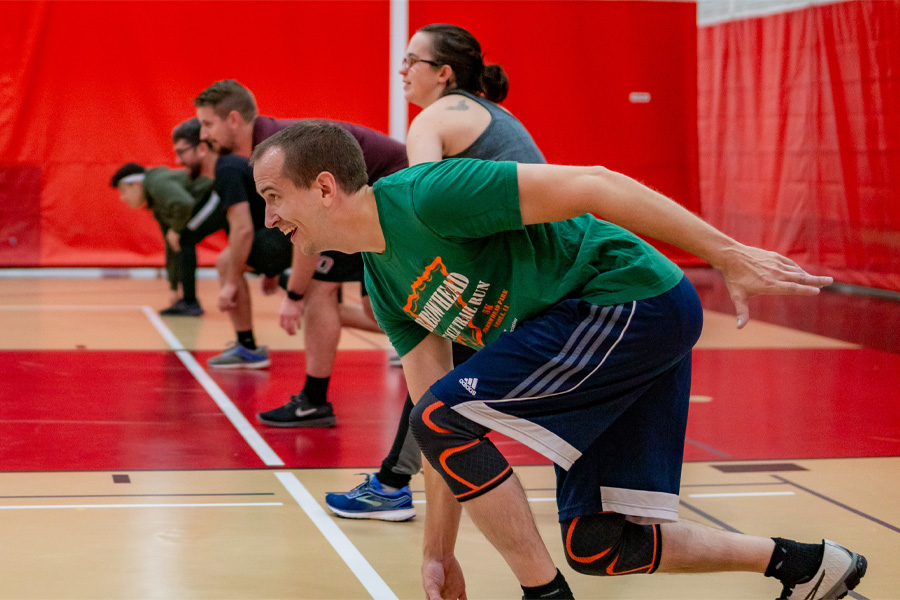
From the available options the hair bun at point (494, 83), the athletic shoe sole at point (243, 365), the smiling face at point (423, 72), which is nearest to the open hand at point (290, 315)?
the smiling face at point (423, 72)

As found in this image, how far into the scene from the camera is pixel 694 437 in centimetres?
480

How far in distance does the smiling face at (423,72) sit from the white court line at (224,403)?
1.51m

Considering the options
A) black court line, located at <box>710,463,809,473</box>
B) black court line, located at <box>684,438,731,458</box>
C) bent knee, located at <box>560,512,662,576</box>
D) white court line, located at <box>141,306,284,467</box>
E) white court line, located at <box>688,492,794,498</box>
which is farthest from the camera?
black court line, located at <box>684,438,731,458</box>

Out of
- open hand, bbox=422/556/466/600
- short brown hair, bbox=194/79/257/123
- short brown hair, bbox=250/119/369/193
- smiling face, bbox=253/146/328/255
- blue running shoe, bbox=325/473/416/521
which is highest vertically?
short brown hair, bbox=194/79/257/123

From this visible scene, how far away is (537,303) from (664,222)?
0.34 meters

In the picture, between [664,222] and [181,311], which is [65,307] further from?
[664,222]

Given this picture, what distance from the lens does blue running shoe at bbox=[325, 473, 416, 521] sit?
3605 mm

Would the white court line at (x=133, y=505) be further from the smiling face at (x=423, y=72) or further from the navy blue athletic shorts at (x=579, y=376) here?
the navy blue athletic shorts at (x=579, y=376)

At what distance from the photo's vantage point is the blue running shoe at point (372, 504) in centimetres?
361

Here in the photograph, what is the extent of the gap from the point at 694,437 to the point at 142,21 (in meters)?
7.82

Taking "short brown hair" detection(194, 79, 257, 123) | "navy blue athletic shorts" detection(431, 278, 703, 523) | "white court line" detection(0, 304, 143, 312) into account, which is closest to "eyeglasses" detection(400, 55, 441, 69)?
"short brown hair" detection(194, 79, 257, 123)

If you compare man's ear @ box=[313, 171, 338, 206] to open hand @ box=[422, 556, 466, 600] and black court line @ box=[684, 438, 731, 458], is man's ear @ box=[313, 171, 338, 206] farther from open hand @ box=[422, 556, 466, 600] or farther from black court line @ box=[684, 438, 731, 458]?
black court line @ box=[684, 438, 731, 458]

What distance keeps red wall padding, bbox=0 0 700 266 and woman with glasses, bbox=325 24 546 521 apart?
7.26m

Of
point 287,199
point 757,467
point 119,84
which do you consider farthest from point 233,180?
point 119,84
